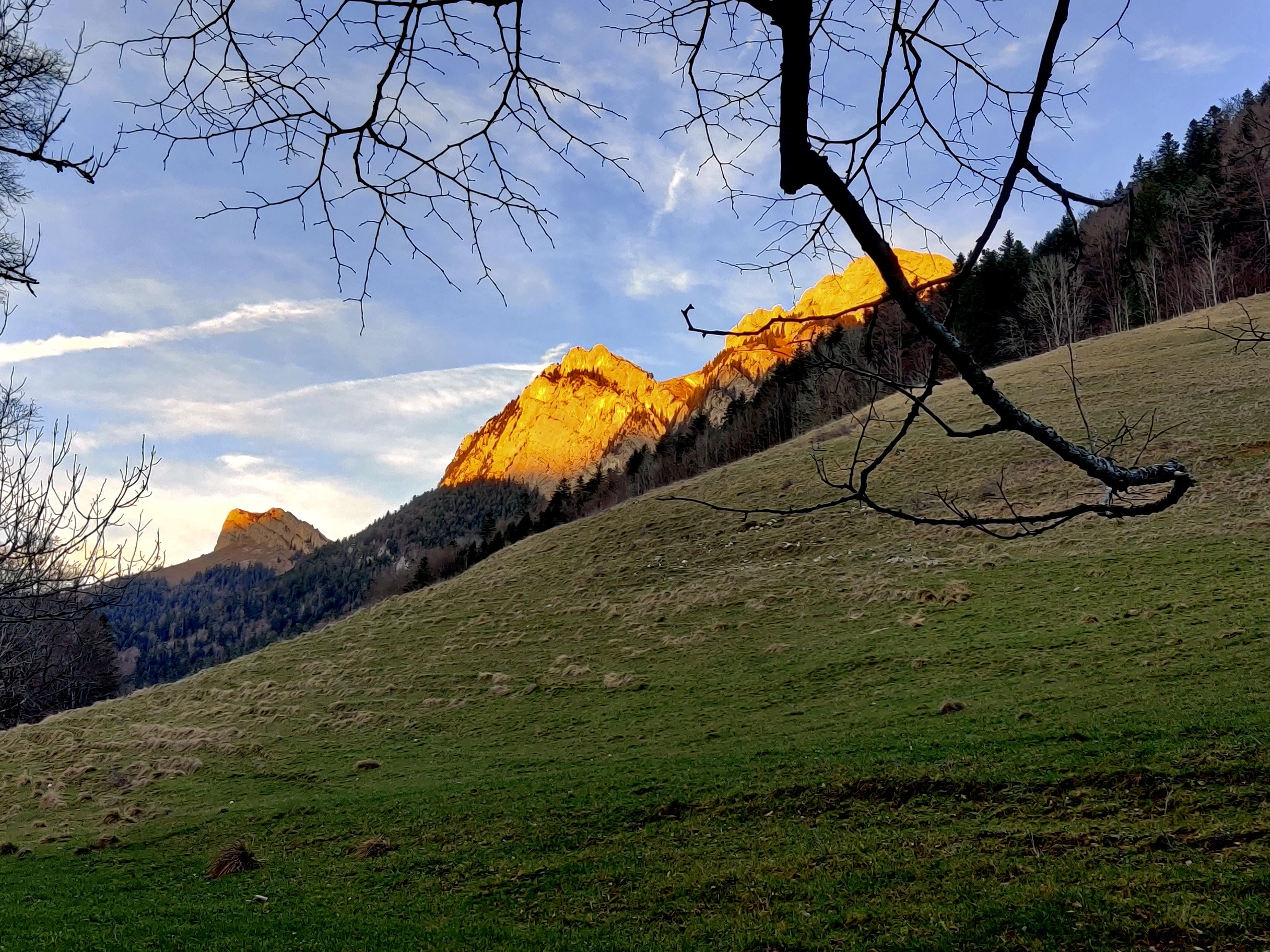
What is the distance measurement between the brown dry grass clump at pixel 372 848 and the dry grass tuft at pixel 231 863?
61.1 inches

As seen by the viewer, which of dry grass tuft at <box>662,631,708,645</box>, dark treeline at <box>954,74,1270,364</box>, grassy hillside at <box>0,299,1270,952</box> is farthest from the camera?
dry grass tuft at <box>662,631,708,645</box>

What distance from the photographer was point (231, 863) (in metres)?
11.4

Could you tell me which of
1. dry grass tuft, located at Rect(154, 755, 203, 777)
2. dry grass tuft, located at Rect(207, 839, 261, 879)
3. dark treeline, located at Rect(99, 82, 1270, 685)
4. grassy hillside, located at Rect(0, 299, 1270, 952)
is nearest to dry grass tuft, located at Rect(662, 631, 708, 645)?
grassy hillside, located at Rect(0, 299, 1270, 952)

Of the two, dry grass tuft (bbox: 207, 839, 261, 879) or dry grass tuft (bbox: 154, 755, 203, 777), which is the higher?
dry grass tuft (bbox: 207, 839, 261, 879)

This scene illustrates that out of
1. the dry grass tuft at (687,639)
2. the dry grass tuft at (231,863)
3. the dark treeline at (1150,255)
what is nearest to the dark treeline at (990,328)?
the dark treeline at (1150,255)

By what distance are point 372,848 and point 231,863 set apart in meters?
2.20

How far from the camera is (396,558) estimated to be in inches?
7594

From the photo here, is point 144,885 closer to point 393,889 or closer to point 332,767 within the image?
point 393,889

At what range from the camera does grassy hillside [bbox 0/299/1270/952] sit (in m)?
6.92

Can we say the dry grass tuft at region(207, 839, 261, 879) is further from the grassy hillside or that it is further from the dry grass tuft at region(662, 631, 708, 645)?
the dry grass tuft at region(662, 631, 708, 645)

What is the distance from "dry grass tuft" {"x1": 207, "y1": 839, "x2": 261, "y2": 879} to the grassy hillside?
0.27 meters

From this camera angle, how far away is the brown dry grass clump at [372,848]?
1126 cm

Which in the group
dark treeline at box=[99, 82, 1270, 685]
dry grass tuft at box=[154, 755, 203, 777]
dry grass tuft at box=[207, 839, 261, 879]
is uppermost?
dark treeline at box=[99, 82, 1270, 685]

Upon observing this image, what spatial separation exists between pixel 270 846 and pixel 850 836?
1009cm
